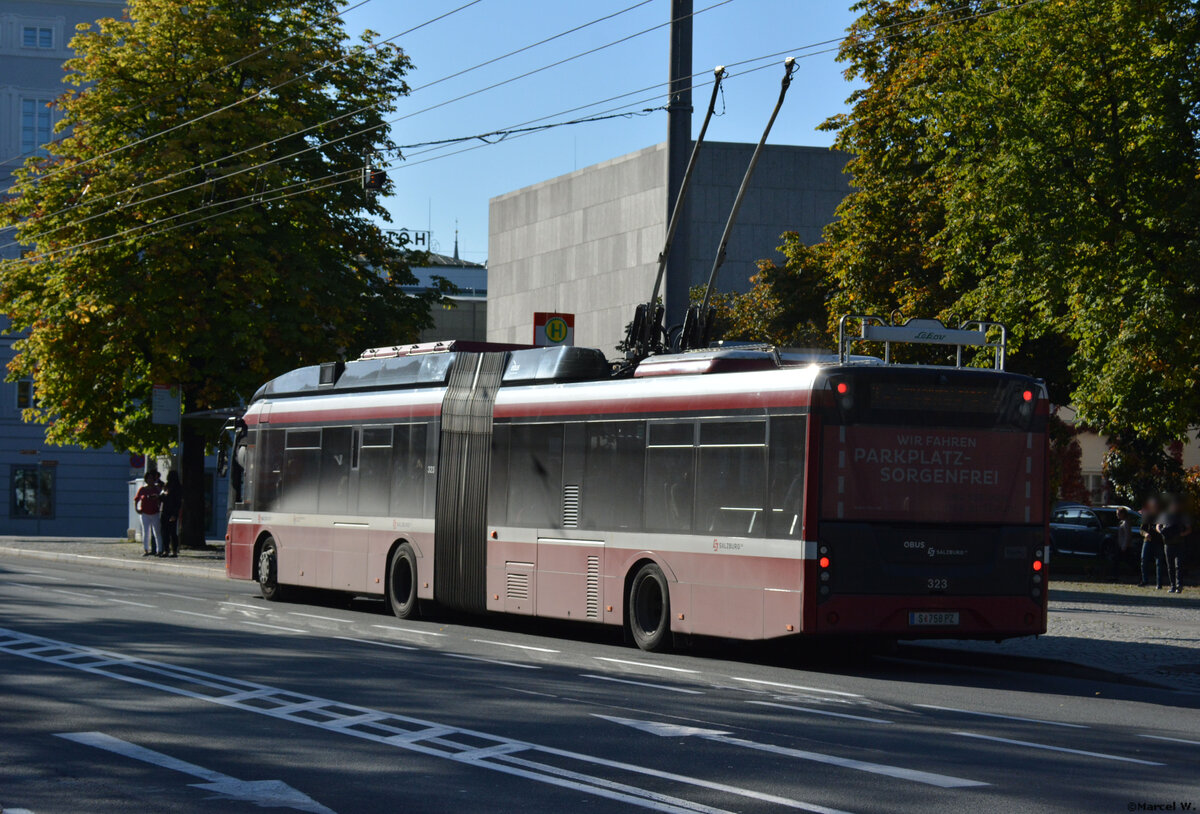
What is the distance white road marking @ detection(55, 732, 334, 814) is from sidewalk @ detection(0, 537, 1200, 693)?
883 centimetres

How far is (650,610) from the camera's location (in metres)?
16.5

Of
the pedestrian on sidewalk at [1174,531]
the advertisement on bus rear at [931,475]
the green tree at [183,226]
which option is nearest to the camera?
the advertisement on bus rear at [931,475]

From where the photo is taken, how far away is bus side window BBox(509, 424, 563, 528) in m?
17.9

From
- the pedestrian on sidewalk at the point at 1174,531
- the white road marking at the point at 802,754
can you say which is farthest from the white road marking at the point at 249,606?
the pedestrian on sidewalk at the point at 1174,531

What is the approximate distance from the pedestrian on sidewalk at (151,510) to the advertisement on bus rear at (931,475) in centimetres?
2523

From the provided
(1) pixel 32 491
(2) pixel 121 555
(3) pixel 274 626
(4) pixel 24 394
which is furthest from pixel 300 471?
(1) pixel 32 491

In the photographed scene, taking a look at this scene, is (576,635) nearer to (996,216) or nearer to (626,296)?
(996,216)

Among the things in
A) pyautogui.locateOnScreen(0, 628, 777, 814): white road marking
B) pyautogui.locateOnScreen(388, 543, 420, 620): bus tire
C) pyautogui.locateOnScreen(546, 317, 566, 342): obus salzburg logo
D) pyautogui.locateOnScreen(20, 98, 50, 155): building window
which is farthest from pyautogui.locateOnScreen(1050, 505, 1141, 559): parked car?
pyautogui.locateOnScreen(20, 98, 50, 155): building window

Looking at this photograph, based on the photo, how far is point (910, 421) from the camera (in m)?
14.7

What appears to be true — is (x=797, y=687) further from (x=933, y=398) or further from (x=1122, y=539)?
(x=1122, y=539)

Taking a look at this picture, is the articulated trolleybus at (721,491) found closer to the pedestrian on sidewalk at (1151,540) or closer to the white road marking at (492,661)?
the white road marking at (492,661)

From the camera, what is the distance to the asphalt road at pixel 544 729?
25.8 feet

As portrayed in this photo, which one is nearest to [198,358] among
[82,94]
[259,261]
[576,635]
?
[259,261]

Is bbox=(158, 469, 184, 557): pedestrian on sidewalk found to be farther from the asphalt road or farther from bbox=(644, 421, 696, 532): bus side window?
bbox=(644, 421, 696, 532): bus side window
